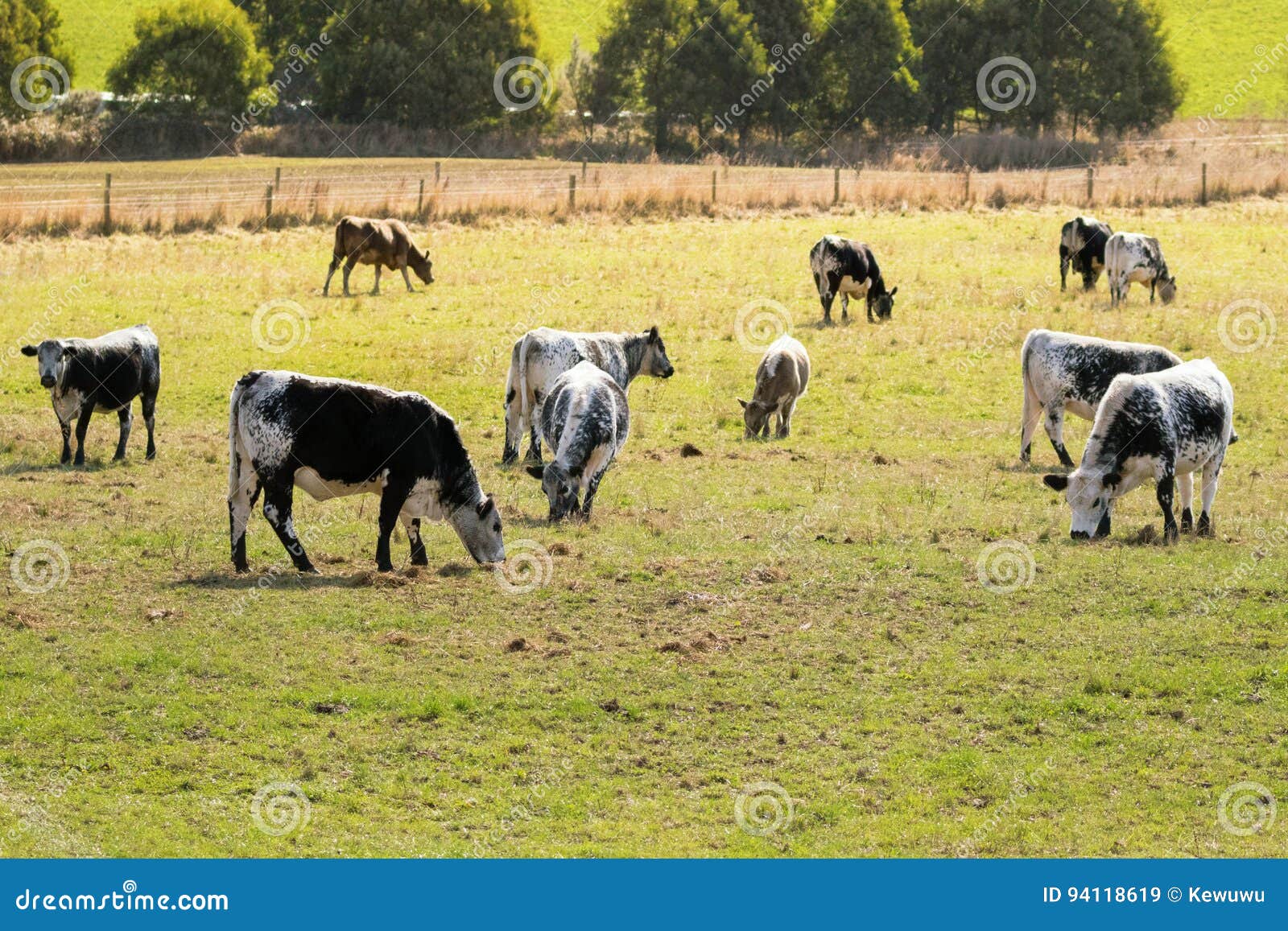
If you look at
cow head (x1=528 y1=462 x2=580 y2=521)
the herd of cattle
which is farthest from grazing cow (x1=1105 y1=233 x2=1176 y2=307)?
cow head (x1=528 y1=462 x2=580 y2=521)

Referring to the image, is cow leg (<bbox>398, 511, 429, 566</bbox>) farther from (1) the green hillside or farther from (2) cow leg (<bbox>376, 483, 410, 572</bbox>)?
(1) the green hillside

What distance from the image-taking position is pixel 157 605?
12.9 metres

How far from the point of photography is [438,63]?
2904 inches

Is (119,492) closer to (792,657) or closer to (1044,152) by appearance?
(792,657)

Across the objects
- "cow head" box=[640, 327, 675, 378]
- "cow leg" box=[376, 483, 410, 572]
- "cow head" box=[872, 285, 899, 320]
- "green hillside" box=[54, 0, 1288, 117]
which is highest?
"green hillside" box=[54, 0, 1288, 117]

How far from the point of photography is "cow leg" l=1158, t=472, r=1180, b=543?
15461 millimetres

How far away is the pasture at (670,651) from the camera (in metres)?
9.35

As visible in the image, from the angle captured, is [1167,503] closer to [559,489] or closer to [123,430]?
[559,489]

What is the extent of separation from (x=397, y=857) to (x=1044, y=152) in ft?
219

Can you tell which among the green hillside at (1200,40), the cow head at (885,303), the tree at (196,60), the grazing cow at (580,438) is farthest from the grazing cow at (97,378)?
the green hillside at (1200,40)

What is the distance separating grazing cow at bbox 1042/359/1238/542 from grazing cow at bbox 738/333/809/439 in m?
6.67

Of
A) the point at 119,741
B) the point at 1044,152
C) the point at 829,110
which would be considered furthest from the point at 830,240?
the point at 829,110

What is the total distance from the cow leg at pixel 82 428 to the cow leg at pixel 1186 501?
12.4 m

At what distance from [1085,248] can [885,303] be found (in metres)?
6.19
